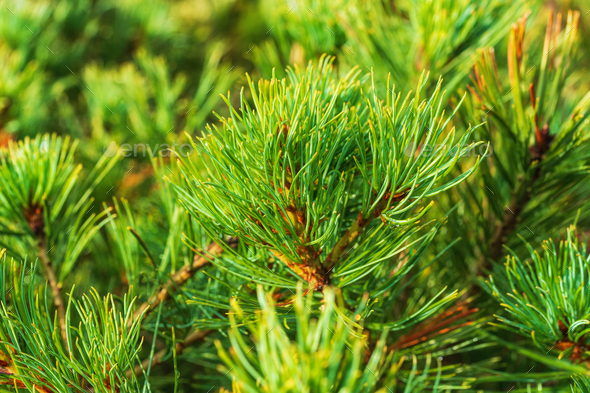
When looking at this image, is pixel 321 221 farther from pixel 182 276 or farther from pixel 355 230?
pixel 182 276

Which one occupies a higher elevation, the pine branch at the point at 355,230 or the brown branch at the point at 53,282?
the brown branch at the point at 53,282

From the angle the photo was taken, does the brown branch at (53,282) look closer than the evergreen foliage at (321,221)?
No

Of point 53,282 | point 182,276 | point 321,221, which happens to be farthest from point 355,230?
point 53,282

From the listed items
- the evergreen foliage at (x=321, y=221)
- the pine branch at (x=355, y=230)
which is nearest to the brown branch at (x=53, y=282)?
the evergreen foliage at (x=321, y=221)

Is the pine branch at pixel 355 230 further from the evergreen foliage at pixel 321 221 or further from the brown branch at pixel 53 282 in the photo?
the brown branch at pixel 53 282

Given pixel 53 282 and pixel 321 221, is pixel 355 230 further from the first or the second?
pixel 53 282

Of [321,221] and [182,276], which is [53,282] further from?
[321,221]

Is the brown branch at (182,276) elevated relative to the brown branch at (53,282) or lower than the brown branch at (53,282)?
lower

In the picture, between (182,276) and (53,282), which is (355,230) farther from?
(53,282)

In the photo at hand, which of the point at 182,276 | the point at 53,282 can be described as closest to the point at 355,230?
the point at 182,276

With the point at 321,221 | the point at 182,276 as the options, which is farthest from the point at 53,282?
the point at 321,221

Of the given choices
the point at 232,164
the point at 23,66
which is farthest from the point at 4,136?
the point at 232,164

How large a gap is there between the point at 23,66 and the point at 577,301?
2.69ft

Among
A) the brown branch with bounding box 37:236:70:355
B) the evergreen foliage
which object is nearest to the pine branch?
the evergreen foliage
